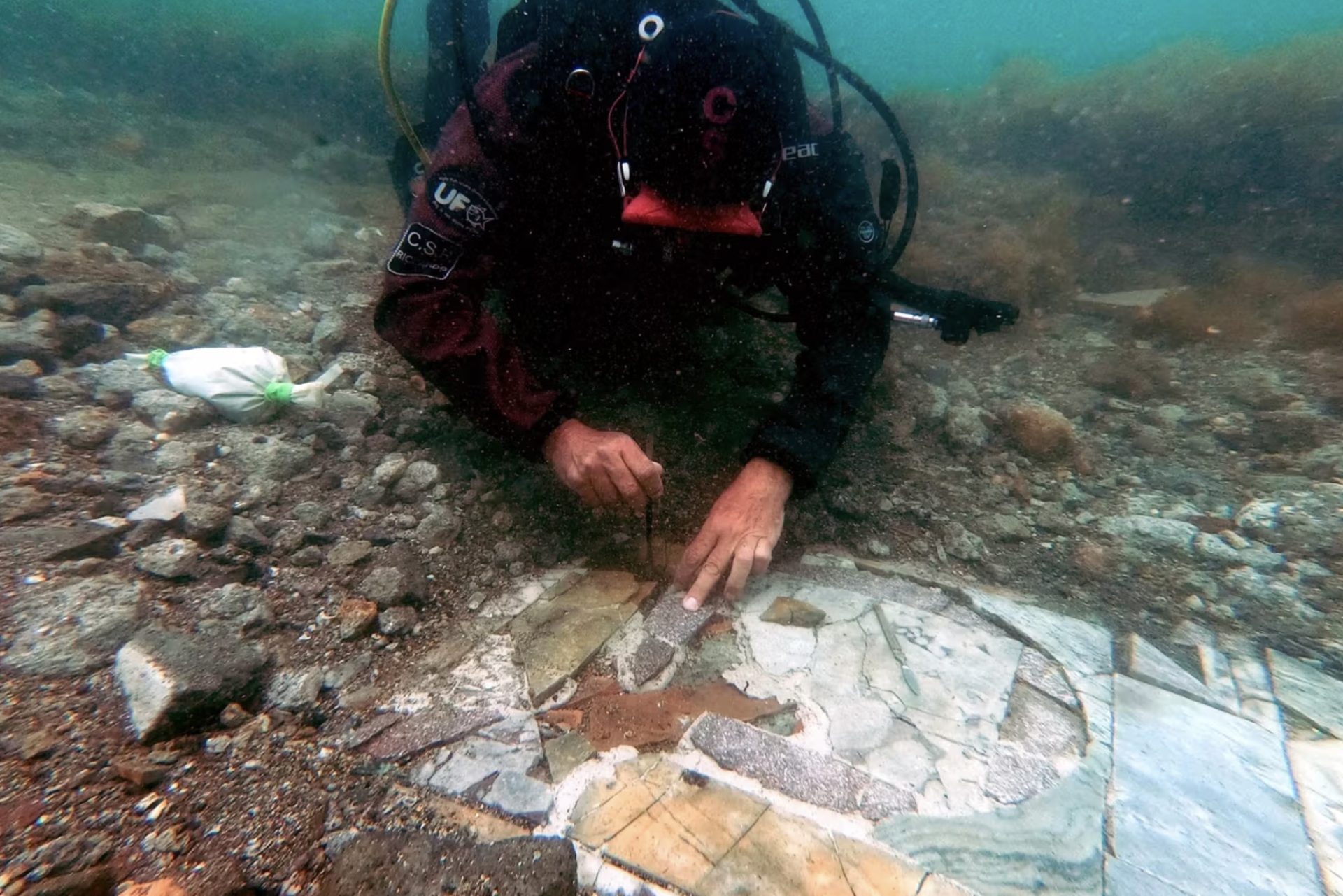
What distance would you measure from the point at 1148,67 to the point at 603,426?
13.1 metres

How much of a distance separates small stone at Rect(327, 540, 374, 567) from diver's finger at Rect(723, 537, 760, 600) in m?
1.18

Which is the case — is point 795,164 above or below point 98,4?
below

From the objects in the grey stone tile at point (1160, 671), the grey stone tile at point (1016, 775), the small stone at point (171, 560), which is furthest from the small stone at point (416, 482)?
the grey stone tile at point (1160, 671)

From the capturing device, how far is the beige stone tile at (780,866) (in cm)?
106

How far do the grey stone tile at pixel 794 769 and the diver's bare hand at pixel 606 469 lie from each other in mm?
673

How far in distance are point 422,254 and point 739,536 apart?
1.40 m

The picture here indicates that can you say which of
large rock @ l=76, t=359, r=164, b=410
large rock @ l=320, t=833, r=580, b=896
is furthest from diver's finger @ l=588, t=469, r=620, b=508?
large rock @ l=76, t=359, r=164, b=410

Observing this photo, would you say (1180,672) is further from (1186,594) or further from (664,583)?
(664,583)

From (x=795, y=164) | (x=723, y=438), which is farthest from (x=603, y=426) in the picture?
(x=795, y=164)

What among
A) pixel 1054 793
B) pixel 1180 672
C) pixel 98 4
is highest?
pixel 98 4

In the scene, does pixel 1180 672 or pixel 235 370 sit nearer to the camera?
pixel 1180 672

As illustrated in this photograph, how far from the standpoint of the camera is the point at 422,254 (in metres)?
1.90

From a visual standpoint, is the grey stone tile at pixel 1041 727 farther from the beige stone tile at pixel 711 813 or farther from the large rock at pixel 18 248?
the large rock at pixel 18 248

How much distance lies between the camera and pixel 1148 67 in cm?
991
